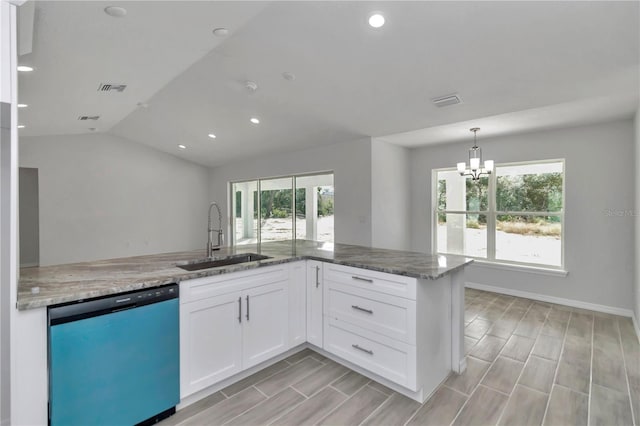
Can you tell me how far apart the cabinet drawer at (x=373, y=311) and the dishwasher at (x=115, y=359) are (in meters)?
1.18

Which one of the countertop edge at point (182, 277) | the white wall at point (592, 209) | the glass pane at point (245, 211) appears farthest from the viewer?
the glass pane at point (245, 211)

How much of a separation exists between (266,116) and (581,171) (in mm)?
4375

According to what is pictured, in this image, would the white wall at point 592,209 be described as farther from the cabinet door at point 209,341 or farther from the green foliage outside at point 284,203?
the cabinet door at point 209,341

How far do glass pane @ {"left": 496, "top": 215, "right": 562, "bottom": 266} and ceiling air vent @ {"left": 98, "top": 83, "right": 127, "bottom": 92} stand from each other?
5551 mm

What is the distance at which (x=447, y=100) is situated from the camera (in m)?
3.31

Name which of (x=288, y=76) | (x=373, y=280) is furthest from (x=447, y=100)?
(x=373, y=280)

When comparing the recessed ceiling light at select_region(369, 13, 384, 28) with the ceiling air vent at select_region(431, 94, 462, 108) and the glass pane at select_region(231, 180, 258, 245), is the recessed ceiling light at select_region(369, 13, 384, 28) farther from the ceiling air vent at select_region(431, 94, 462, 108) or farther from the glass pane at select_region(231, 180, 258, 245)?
the glass pane at select_region(231, 180, 258, 245)

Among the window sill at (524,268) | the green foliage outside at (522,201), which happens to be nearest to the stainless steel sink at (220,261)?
the window sill at (524,268)

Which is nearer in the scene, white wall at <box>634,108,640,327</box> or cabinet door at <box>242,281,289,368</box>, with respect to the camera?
cabinet door at <box>242,281,289,368</box>

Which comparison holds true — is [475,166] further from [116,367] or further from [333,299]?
[116,367]

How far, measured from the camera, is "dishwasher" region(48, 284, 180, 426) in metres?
1.50

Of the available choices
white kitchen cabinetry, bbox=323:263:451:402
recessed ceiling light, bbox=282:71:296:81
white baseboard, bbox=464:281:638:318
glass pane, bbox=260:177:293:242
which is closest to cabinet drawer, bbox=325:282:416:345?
white kitchen cabinetry, bbox=323:263:451:402

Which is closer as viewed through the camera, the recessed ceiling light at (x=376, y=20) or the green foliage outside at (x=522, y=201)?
the recessed ceiling light at (x=376, y=20)

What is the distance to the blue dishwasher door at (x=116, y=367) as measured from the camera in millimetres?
1504
